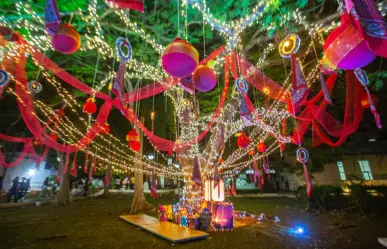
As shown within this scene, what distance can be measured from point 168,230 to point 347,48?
5.92 m

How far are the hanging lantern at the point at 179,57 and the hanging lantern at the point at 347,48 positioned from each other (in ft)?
5.01

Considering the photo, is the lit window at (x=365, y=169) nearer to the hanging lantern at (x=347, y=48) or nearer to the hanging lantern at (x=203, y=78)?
the hanging lantern at (x=347, y=48)

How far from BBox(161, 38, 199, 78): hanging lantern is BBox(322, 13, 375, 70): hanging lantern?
1528 mm

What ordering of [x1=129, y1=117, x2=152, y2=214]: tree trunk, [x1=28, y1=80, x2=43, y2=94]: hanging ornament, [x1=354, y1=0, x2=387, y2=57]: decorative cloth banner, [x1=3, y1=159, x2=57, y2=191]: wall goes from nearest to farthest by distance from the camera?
[x1=354, y1=0, x2=387, y2=57]: decorative cloth banner
[x1=28, y1=80, x2=43, y2=94]: hanging ornament
[x1=129, y1=117, x2=152, y2=214]: tree trunk
[x1=3, y1=159, x2=57, y2=191]: wall

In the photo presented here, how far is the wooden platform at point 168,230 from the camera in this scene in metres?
5.17

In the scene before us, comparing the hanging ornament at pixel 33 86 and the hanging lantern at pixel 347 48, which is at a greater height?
the hanging ornament at pixel 33 86

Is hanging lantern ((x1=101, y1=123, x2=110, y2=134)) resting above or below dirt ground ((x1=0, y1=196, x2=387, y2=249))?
above

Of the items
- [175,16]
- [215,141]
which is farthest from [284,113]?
[175,16]

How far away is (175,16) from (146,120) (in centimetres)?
807

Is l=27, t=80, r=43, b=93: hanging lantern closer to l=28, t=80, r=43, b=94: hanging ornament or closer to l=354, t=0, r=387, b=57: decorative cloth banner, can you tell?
l=28, t=80, r=43, b=94: hanging ornament

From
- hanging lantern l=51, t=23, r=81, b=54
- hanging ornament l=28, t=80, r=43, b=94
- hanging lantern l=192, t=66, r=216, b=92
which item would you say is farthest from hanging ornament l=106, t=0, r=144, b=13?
hanging ornament l=28, t=80, r=43, b=94

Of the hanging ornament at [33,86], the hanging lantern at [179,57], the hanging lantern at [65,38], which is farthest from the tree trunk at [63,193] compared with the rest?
the hanging lantern at [179,57]

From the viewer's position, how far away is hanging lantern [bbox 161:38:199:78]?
90.7 inches

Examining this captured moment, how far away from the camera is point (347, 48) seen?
2096 mm
